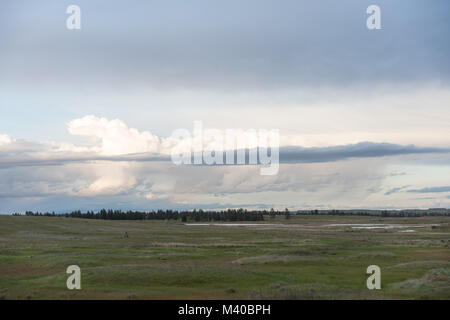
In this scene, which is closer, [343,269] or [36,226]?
[343,269]

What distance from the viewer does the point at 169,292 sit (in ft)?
120

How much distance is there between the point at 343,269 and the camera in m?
51.0

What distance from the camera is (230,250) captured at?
73.3 metres

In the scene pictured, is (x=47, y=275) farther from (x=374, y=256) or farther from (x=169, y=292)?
(x=374, y=256)

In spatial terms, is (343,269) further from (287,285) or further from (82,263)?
(82,263)

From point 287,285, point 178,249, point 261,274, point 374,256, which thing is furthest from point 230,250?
point 287,285

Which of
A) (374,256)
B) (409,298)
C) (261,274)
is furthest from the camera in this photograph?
(374,256)
